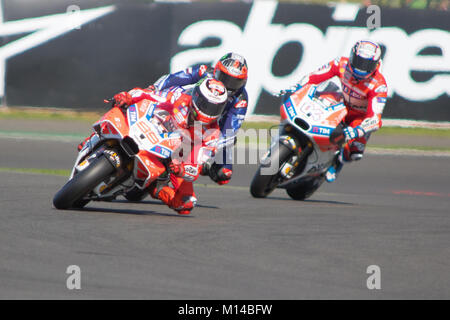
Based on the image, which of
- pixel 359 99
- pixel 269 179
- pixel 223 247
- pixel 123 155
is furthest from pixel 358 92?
pixel 223 247

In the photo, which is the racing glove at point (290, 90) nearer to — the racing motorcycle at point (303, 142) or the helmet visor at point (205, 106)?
the racing motorcycle at point (303, 142)

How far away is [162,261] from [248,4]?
13.1 metres

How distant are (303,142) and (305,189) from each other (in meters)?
0.67

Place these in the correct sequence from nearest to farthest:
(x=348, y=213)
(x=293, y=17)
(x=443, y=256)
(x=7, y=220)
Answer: (x=443, y=256) → (x=7, y=220) → (x=348, y=213) → (x=293, y=17)

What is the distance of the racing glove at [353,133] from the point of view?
10539mm

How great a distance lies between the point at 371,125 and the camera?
34.7 feet

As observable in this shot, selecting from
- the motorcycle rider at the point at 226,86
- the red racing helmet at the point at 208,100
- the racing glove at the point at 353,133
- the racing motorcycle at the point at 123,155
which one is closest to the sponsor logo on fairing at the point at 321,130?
the racing glove at the point at 353,133

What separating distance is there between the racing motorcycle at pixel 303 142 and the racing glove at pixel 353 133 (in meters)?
0.05

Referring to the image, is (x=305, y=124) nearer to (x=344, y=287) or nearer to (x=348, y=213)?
(x=348, y=213)

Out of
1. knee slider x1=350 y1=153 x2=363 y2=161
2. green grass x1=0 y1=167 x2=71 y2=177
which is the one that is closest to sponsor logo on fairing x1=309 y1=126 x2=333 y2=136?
knee slider x1=350 y1=153 x2=363 y2=161

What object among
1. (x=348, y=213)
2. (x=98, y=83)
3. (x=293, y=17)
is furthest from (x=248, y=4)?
(x=348, y=213)

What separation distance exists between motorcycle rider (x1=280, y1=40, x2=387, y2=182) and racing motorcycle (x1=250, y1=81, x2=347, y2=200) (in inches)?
4.4

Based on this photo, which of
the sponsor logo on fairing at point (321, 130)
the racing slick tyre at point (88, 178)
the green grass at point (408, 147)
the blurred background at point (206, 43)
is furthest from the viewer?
the blurred background at point (206, 43)

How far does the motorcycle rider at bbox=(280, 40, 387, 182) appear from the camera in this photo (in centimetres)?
1066
